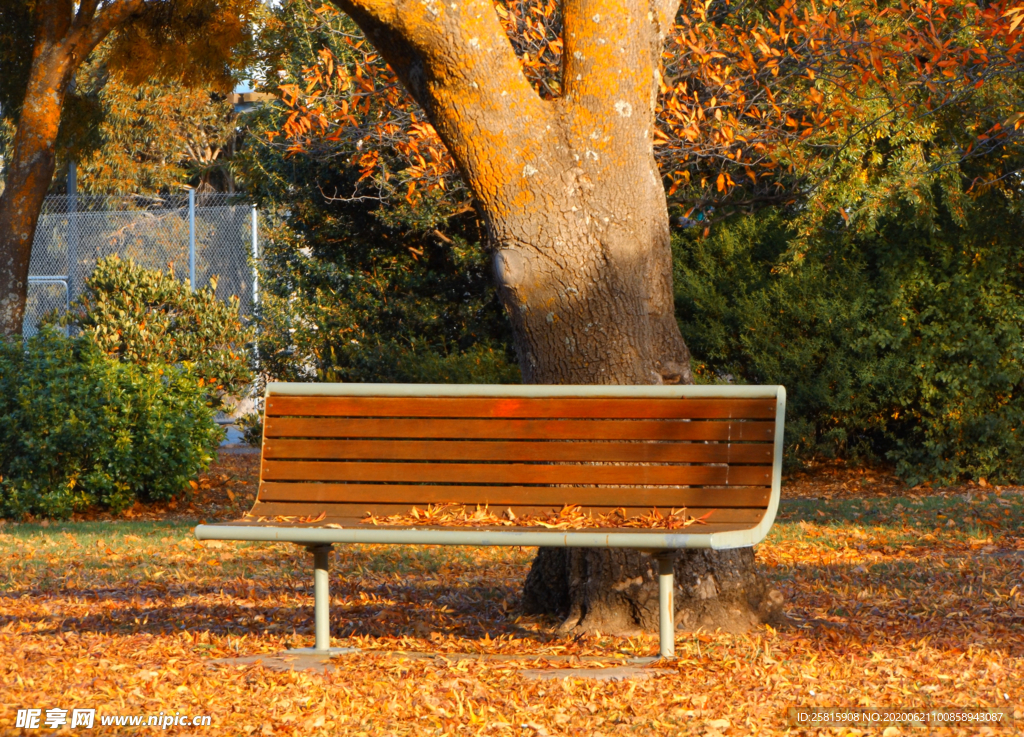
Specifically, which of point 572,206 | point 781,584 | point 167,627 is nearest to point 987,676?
point 781,584

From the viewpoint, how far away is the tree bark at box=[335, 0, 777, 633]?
4.50 meters

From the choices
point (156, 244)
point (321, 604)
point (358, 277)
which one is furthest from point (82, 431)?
point (156, 244)

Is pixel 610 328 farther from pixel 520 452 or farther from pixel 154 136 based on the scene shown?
pixel 154 136

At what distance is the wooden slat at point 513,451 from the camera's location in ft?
13.5

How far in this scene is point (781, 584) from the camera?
223 inches

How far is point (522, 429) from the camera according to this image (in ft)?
14.1

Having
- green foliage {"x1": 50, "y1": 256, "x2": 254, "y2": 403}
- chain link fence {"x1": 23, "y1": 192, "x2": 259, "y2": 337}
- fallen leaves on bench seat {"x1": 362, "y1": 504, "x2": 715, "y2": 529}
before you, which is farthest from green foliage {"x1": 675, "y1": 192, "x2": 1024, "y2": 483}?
chain link fence {"x1": 23, "y1": 192, "x2": 259, "y2": 337}

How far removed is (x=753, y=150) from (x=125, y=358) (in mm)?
6844

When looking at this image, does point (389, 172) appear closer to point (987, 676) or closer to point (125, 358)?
point (125, 358)

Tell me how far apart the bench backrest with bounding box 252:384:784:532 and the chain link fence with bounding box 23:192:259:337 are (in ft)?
32.5

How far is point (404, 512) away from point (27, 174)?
7238 millimetres

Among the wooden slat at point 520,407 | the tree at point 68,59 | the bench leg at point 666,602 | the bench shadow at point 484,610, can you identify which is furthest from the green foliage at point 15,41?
the bench leg at point 666,602

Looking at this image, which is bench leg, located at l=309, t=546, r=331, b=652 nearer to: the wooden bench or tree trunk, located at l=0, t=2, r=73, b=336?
the wooden bench

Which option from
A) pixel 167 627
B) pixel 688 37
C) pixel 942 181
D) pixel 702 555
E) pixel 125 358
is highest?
pixel 688 37
